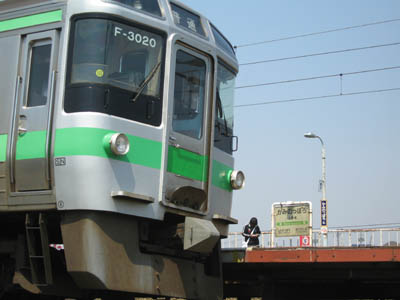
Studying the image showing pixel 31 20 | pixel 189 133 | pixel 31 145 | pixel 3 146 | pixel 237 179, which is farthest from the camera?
pixel 237 179

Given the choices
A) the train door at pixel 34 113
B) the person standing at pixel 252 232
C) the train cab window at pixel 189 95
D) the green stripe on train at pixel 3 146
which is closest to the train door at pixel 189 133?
the train cab window at pixel 189 95

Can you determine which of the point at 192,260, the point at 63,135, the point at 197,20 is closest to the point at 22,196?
the point at 63,135

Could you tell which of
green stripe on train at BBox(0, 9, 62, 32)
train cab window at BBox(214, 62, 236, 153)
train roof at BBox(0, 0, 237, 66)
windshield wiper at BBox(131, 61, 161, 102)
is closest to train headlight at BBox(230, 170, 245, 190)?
train cab window at BBox(214, 62, 236, 153)

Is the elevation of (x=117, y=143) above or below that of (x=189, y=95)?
below

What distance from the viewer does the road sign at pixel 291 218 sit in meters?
23.3

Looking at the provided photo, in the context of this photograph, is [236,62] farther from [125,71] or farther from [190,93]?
[125,71]

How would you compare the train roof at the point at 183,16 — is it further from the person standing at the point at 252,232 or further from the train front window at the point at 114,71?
the person standing at the point at 252,232

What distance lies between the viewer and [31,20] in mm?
8562

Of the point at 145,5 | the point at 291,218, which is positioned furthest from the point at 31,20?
the point at 291,218

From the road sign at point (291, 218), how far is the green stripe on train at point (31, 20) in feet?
50.0

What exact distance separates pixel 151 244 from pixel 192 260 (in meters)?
0.77

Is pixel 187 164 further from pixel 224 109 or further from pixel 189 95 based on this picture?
pixel 224 109

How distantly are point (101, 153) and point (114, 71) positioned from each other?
3.24 feet

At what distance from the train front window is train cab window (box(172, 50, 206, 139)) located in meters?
0.43
